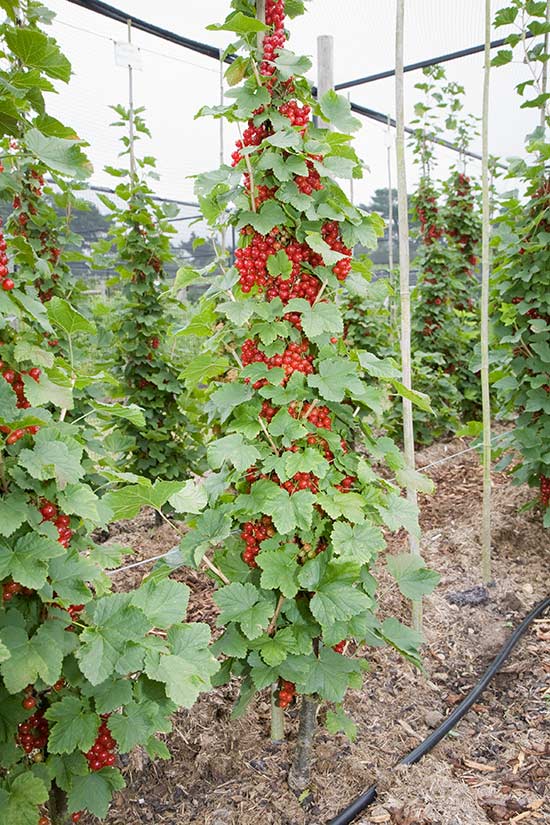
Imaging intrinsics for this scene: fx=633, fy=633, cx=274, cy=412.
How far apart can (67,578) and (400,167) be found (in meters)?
1.67

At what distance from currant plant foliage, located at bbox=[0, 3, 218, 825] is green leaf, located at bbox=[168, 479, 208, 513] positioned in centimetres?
5

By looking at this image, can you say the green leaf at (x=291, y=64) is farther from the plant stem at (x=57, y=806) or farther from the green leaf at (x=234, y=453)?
the plant stem at (x=57, y=806)

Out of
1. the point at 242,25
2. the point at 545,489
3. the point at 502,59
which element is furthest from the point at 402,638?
the point at 502,59

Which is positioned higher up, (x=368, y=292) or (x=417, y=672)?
(x=368, y=292)

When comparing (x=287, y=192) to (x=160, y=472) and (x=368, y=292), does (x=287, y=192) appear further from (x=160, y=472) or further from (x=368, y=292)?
(x=160, y=472)

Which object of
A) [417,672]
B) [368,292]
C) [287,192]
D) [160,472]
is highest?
[287,192]

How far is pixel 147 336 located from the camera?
154 inches

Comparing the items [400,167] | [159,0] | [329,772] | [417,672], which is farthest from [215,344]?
[159,0]

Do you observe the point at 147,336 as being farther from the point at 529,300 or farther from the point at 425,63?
the point at 425,63

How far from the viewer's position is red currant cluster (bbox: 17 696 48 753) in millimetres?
1377

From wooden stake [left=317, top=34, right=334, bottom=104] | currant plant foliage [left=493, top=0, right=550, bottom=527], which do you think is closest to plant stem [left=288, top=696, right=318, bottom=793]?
currant plant foliage [left=493, top=0, right=550, bottom=527]

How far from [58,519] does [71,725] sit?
42 centimetres

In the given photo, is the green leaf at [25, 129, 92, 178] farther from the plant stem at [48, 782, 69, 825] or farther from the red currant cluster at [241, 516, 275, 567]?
the plant stem at [48, 782, 69, 825]

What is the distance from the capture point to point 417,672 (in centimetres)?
241
